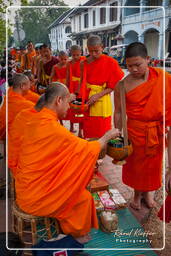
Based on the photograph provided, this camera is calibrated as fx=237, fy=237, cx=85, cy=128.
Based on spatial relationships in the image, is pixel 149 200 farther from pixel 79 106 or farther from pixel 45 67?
pixel 45 67

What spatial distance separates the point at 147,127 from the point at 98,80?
1.49 meters

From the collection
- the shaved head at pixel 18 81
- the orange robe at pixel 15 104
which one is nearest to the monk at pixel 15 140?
the orange robe at pixel 15 104

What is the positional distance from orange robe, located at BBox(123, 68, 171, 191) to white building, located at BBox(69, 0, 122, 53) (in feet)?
3.41

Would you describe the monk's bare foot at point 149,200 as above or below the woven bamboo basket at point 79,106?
below

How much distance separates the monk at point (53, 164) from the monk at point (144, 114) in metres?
0.62

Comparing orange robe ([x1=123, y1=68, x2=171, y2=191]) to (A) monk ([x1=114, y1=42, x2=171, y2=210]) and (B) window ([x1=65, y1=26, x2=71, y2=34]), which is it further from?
(B) window ([x1=65, y1=26, x2=71, y2=34])

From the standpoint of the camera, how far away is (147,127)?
2305mm

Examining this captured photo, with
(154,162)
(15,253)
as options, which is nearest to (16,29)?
(154,162)

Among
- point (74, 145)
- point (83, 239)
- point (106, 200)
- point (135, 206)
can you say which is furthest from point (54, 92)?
point (135, 206)

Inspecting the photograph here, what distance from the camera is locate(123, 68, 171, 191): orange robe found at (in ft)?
7.34

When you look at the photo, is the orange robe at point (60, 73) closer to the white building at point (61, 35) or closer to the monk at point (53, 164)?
the white building at point (61, 35)

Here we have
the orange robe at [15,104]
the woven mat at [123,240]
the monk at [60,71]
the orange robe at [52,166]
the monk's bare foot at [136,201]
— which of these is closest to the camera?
the orange robe at [52,166]

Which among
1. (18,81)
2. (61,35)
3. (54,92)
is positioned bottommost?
(54,92)

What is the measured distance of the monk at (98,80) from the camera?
3494 mm
